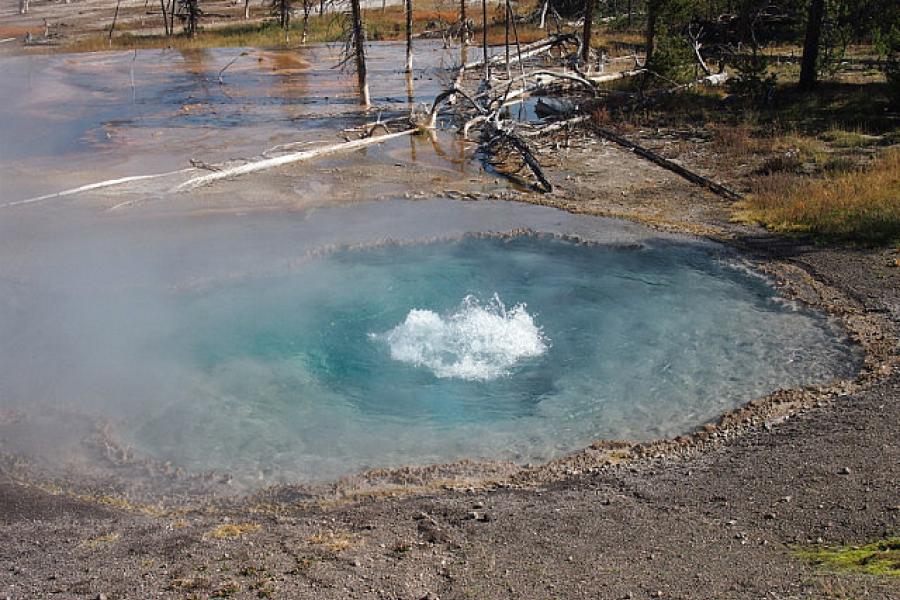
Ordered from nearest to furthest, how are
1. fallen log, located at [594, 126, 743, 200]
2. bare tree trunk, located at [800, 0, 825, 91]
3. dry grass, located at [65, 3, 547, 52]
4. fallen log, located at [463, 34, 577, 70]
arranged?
fallen log, located at [594, 126, 743, 200], bare tree trunk, located at [800, 0, 825, 91], fallen log, located at [463, 34, 577, 70], dry grass, located at [65, 3, 547, 52]

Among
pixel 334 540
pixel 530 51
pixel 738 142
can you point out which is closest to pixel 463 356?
pixel 334 540

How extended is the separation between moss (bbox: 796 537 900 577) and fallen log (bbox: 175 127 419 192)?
16278 mm

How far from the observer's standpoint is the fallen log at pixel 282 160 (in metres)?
21.1

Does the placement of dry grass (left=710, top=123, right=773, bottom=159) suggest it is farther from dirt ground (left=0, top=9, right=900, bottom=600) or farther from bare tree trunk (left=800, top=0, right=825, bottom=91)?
dirt ground (left=0, top=9, right=900, bottom=600)

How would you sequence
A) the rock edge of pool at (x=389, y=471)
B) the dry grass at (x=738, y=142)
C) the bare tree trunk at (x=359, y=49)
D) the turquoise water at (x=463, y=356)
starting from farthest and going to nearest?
the bare tree trunk at (x=359, y=49), the dry grass at (x=738, y=142), the turquoise water at (x=463, y=356), the rock edge of pool at (x=389, y=471)

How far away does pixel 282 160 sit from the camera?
22.8 m

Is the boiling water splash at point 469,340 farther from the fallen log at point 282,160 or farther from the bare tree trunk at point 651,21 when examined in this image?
the bare tree trunk at point 651,21

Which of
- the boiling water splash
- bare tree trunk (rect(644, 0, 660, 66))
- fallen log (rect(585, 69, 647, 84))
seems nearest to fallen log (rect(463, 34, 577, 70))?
fallen log (rect(585, 69, 647, 84))

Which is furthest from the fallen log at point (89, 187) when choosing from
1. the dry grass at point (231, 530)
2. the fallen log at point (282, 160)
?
the dry grass at point (231, 530)

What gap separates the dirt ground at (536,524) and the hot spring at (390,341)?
2.16 ft

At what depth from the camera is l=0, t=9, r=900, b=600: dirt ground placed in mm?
7309

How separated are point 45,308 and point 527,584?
976 cm

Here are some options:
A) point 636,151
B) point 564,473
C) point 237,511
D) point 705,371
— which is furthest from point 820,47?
point 237,511

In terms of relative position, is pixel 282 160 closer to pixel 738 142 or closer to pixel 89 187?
pixel 89 187
